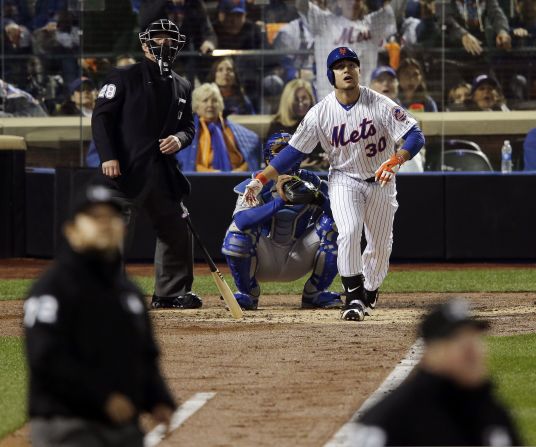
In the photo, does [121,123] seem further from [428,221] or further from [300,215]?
[428,221]

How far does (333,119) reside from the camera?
1095 centimetres

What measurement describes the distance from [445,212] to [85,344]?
11.8 meters

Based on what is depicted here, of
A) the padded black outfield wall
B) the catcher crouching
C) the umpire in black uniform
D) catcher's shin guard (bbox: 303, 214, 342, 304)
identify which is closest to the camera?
the umpire in black uniform

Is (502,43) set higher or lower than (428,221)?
higher

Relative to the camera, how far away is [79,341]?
4707 millimetres

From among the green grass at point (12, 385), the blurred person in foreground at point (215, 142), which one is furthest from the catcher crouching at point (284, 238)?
the blurred person in foreground at point (215, 142)

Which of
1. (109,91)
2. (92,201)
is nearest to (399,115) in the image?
(109,91)

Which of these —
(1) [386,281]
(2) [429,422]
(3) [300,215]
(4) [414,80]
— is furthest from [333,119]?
(2) [429,422]

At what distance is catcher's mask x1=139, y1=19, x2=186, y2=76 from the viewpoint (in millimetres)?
11641

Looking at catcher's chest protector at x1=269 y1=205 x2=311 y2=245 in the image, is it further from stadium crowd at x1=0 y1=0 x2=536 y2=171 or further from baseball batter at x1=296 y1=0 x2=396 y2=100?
baseball batter at x1=296 y1=0 x2=396 y2=100

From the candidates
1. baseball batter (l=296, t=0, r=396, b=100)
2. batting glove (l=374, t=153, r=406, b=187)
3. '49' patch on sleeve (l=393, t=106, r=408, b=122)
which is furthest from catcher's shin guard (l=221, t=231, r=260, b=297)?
baseball batter (l=296, t=0, r=396, b=100)

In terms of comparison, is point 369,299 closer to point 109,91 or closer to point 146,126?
point 146,126

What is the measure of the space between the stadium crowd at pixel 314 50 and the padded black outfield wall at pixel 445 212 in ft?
2.15

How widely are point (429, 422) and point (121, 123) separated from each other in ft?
25.4
